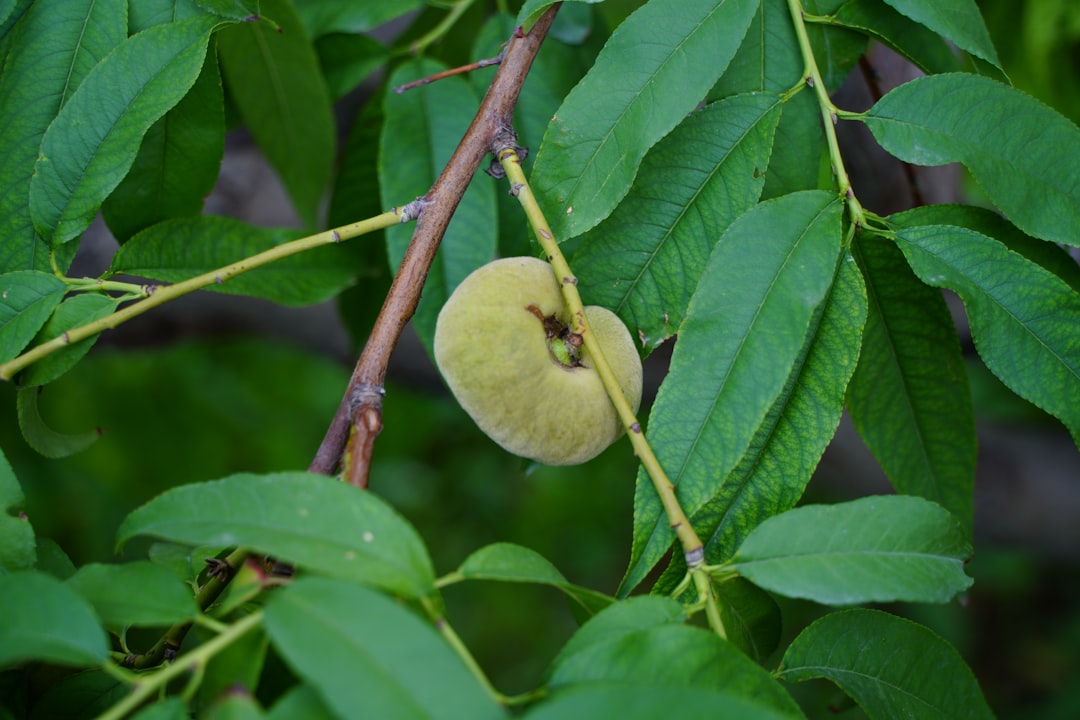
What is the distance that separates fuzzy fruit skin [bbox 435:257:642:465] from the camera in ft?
3.19

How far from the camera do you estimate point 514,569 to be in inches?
32.7

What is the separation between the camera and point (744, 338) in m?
0.94

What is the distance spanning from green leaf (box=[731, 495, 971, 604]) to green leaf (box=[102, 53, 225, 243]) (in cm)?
90

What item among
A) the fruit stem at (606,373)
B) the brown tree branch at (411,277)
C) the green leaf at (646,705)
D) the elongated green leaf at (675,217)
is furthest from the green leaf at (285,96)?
the green leaf at (646,705)

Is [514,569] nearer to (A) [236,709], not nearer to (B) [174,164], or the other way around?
(A) [236,709]

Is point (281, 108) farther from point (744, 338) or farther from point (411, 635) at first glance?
point (411, 635)

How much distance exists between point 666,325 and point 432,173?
489 mm

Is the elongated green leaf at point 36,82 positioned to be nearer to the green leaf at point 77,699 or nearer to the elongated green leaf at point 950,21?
the green leaf at point 77,699

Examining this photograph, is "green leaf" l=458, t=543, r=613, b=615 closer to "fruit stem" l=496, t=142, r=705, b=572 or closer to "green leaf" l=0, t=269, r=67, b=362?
"fruit stem" l=496, t=142, r=705, b=572

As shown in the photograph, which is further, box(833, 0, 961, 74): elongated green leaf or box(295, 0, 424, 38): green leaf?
box(295, 0, 424, 38): green leaf

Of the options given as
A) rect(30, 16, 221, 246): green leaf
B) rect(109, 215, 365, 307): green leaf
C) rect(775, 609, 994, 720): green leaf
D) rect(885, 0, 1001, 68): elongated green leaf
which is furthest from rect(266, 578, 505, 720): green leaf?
rect(885, 0, 1001, 68): elongated green leaf

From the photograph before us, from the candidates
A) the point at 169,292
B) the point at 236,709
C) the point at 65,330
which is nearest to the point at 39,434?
the point at 65,330

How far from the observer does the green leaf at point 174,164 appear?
4.06 feet

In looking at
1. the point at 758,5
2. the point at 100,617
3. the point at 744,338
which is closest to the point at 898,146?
the point at 758,5
